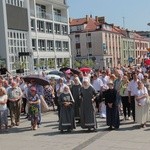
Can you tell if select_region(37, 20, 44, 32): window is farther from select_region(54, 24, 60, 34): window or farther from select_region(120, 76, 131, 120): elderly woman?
select_region(120, 76, 131, 120): elderly woman

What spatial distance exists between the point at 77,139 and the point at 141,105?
2995 millimetres

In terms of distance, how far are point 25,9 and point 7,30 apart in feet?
19.8

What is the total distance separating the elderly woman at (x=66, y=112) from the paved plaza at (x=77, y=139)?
230 mm

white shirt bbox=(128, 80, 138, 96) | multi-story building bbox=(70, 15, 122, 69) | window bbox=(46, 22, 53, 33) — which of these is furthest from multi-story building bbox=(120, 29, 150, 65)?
white shirt bbox=(128, 80, 138, 96)

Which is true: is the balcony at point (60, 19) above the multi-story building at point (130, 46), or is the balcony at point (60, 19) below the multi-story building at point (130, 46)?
above

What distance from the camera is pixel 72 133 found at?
48.4 ft

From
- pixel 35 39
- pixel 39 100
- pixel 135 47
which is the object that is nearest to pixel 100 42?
pixel 135 47

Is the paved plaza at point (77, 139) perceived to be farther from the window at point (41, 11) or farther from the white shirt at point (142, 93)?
the window at point (41, 11)

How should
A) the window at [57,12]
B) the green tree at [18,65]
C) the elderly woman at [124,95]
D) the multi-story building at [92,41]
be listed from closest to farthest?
the elderly woman at [124,95]
the green tree at [18,65]
the window at [57,12]
the multi-story building at [92,41]

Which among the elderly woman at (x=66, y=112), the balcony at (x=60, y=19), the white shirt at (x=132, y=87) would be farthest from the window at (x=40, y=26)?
the elderly woman at (x=66, y=112)

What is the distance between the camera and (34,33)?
62875 mm

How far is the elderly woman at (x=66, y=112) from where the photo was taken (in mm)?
15016

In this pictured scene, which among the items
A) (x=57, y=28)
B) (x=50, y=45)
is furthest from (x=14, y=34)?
(x=57, y=28)

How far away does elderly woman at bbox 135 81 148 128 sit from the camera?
1527 cm
